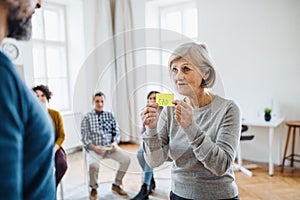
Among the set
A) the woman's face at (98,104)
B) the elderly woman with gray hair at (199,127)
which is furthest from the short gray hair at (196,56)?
the woman's face at (98,104)

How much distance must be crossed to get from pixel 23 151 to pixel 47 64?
15.0 ft

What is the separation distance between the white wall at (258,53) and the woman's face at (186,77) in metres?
3.00

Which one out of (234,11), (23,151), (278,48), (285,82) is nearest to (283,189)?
(285,82)

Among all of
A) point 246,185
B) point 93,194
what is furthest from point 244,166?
point 93,194

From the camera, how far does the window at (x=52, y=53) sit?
4578 millimetres

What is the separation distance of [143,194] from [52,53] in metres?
3.10

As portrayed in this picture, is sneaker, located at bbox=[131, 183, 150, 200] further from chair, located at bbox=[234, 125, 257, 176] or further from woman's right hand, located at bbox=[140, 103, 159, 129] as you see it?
woman's right hand, located at bbox=[140, 103, 159, 129]

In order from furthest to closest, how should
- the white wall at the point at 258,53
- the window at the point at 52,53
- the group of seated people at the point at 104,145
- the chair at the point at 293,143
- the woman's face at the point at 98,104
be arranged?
the window at the point at 52,53 < the white wall at the point at 258,53 < the chair at the point at 293,143 < the woman's face at the point at 98,104 < the group of seated people at the point at 104,145

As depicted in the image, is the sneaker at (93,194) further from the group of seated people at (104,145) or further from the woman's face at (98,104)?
the woman's face at (98,104)

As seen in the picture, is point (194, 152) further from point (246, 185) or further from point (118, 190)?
point (246, 185)

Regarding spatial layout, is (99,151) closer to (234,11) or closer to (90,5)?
(234,11)

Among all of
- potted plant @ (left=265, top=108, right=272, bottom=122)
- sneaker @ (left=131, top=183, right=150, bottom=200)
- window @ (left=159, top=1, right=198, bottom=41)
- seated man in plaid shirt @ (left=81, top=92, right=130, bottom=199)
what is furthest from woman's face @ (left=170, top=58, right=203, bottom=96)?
window @ (left=159, top=1, right=198, bottom=41)

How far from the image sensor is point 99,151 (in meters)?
2.14

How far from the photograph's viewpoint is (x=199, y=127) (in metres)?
1.06
